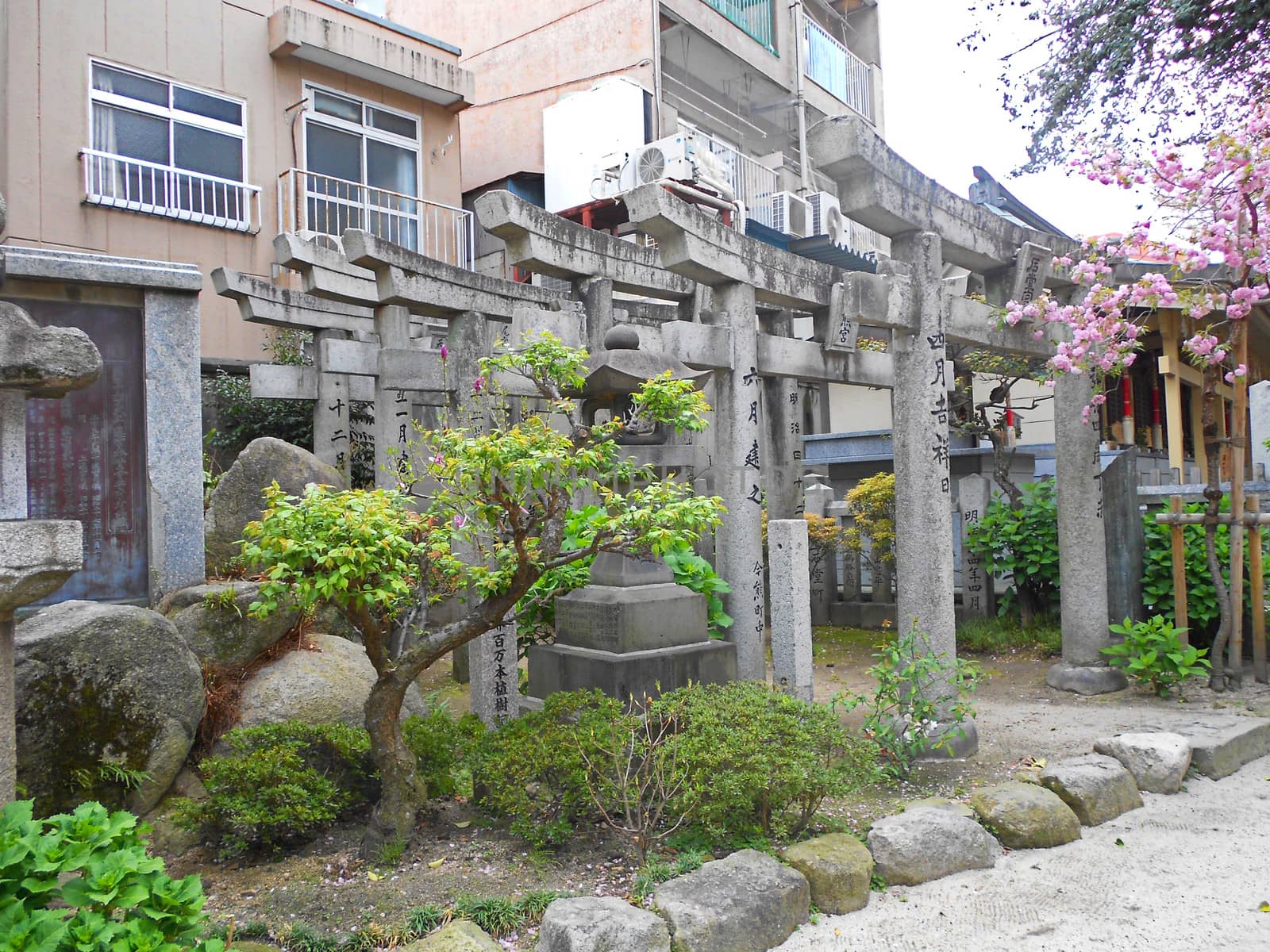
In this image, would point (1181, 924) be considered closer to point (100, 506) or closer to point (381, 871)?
point (381, 871)

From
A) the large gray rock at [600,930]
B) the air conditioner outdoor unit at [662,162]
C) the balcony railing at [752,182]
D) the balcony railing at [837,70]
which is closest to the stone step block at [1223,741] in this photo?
the large gray rock at [600,930]

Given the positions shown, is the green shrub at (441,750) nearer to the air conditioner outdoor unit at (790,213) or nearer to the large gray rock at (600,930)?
the large gray rock at (600,930)

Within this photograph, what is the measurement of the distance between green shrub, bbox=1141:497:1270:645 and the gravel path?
4.33 meters

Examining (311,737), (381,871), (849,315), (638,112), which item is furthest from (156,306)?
(638,112)

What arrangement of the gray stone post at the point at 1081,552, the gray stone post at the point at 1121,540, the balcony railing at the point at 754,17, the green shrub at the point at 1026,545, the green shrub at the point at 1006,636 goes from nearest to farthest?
the gray stone post at the point at 1081,552 < the gray stone post at the point at 1121,540 < the green shrub at the point at 1006,636 < the green shrub at the point at 1026,545 < the balcony railing at the point at 754,17

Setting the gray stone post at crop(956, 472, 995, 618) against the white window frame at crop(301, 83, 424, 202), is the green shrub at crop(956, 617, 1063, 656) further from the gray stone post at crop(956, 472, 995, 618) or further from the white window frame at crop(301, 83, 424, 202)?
the white window frame at crop(301, 83, 424, 202)

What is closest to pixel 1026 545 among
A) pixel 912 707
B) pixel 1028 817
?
pixel 912 707

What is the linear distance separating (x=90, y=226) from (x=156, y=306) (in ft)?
24.3

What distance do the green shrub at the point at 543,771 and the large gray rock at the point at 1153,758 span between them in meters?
3.80

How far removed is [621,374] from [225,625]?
3.43 metres

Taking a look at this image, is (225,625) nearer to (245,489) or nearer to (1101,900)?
(245,489)

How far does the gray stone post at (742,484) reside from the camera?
876 centimetres

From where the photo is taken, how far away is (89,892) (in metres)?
3.04

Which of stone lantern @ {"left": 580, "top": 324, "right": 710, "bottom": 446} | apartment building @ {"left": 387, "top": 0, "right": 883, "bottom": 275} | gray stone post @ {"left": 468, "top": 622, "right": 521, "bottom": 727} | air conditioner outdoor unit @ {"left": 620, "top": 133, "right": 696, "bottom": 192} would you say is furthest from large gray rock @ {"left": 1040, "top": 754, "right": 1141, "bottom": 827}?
apartment building @ {"left": 387, "top": 0, "right": 883, "bottom": 275}
